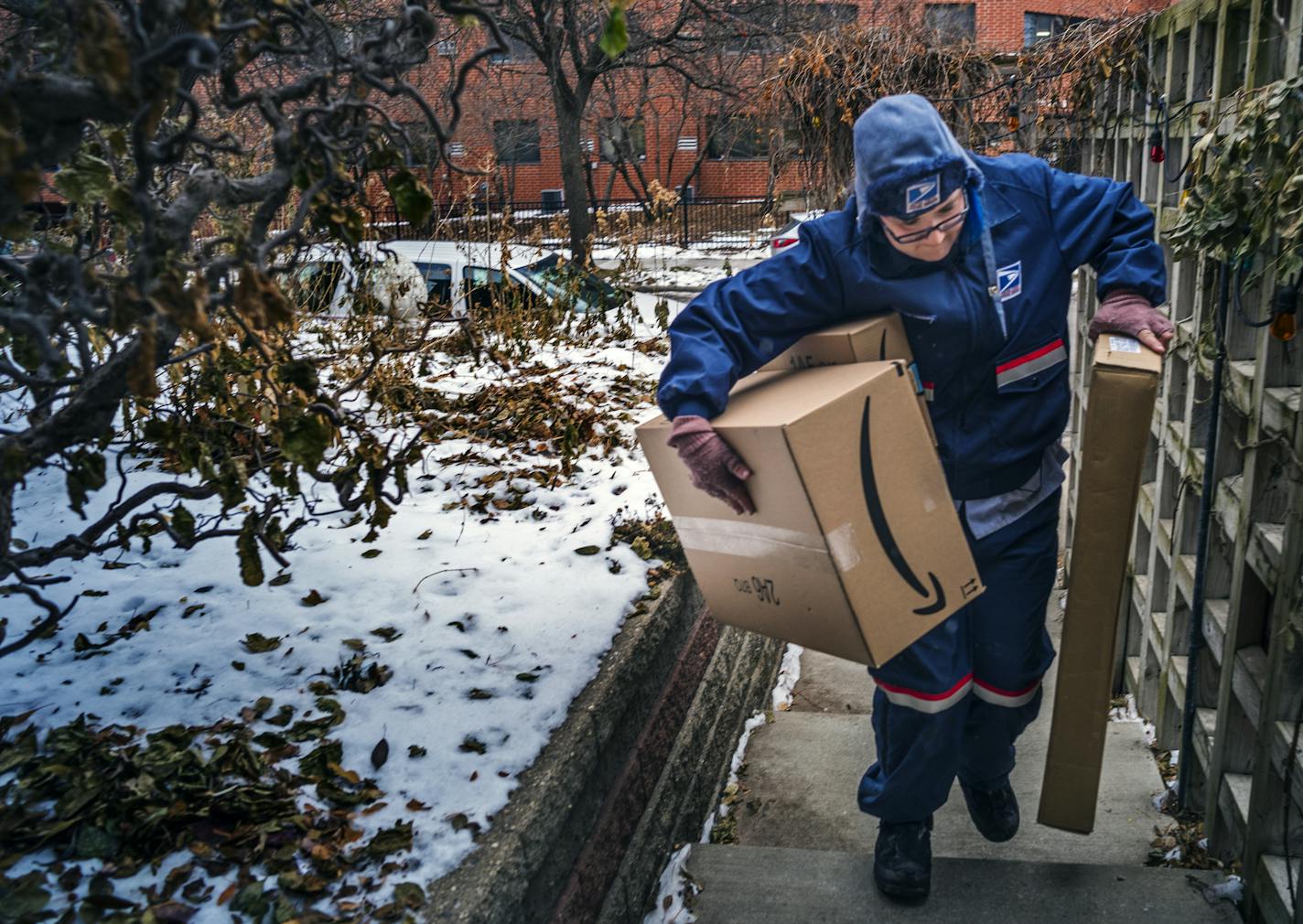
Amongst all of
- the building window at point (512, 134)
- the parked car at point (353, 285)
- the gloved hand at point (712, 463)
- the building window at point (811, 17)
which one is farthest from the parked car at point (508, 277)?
the building window at point (512, 134)

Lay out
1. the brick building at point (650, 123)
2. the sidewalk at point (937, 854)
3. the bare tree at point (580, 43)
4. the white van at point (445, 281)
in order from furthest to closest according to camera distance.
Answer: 1. the brick building at point (650, 123)
2. the bare tree at point (580, 43)
3. the white van at point (445, 281)
4. the sidewalk at point (937, 854)

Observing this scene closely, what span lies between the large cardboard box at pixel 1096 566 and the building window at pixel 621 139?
23607 millimetres

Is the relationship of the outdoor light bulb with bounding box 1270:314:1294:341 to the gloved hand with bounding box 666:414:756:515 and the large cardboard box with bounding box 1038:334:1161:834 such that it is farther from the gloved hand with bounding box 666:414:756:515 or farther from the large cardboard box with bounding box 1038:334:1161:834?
the gloved hand with bounding box 666:414:756:515

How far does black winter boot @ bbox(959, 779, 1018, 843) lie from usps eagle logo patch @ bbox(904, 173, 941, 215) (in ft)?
5.50

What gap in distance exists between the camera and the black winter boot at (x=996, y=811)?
3.11 metres

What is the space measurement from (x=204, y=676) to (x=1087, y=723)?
2252mm

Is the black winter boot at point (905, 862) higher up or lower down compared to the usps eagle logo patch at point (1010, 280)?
lower down

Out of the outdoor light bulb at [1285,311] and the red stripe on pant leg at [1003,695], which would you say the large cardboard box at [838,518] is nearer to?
the red stripe on pant leg at [1003,695]

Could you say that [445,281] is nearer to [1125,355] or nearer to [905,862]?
[905,862]

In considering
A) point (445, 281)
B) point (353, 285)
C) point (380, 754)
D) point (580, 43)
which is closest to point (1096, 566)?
point (380, 754)

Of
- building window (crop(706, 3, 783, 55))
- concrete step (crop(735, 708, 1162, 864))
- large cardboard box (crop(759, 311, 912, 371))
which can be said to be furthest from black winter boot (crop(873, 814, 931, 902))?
building window (crop(706, 3, 783, 55))

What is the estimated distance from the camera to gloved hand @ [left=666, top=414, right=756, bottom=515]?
2342 mm

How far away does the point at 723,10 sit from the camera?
14.0 m

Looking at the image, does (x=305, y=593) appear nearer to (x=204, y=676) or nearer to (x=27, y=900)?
(x=204, y=676)
